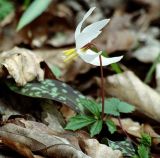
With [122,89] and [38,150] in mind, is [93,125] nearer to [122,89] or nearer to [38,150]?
[38,150]

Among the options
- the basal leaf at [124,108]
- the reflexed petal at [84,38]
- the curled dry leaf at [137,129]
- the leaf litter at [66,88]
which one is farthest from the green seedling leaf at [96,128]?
the reflexed petal at [84,38]

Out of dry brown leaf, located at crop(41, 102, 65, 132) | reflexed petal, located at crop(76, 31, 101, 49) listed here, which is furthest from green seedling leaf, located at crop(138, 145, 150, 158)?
reflexed petal, located at crop(76, 31, 101, 49)

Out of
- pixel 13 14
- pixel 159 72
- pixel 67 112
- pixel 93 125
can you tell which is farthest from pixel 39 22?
pixel 93 125

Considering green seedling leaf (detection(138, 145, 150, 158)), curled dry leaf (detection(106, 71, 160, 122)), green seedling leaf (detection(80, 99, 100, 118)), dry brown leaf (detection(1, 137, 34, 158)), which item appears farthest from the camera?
curled dry leaf (detection(106, 71, 160, 122))

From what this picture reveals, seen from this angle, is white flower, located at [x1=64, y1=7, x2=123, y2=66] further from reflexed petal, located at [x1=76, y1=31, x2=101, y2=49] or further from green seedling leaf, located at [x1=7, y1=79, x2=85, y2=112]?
green seedling leaf, located at [x1=7, y1=79, x2=85, y2=112]

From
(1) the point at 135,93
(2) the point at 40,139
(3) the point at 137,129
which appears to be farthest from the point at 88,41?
(1) the point at 135,93

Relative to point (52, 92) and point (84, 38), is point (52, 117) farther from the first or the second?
point (84, 38)
